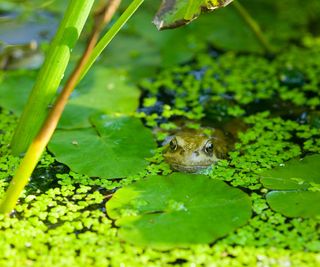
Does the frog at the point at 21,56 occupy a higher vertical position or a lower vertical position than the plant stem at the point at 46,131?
lower

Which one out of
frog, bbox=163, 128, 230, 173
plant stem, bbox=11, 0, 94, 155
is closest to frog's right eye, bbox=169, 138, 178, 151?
frog, bbox=163, 128, 230, 173

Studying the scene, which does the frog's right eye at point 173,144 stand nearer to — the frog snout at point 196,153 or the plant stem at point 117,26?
the frog snout at point 196,153

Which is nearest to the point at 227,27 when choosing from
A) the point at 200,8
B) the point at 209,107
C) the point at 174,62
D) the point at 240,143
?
the point at 174,62

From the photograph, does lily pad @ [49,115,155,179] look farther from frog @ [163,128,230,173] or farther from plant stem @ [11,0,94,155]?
plant stem @ [11,0,94,155]

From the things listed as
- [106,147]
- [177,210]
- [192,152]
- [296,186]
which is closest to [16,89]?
[106,147]

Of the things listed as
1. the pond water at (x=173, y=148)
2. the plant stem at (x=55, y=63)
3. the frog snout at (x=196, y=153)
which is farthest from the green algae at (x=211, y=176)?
the plant stem at (x=55, y=63)

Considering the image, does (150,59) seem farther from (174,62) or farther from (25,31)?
(25,31)
